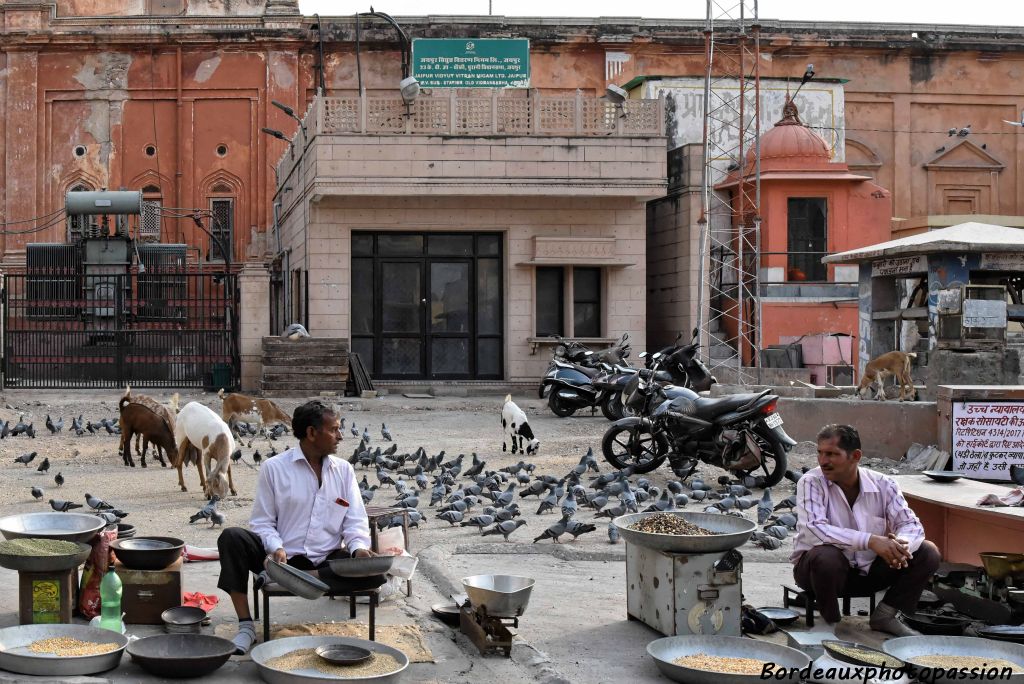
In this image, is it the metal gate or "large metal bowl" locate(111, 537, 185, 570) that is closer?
"large metal bowl" locate(111, 537, 185, 570)

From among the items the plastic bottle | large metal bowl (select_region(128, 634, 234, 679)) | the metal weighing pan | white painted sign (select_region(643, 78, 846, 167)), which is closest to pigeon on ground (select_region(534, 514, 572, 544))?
the metal weighing pan

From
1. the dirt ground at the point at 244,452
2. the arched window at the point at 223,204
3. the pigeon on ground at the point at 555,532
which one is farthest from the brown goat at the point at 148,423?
the arched window at the point at 223,204

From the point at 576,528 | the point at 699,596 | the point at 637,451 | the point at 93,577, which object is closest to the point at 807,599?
the point at 699,596

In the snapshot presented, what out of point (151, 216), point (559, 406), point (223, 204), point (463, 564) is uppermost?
point (223, 204)

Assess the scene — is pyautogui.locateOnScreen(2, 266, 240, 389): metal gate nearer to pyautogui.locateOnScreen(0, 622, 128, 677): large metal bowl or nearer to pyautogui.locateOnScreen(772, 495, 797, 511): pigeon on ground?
pyautogui.locateOnScreen(772, 495, 797, 511): pigeon on ground

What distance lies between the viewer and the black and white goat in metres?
13.7

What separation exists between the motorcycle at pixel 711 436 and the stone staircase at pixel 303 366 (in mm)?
9442

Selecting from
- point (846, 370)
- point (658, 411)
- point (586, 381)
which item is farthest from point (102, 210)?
point (658, 411)

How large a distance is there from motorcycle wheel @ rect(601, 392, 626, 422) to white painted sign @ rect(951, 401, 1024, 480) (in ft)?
18.6

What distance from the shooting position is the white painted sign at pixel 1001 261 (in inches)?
651

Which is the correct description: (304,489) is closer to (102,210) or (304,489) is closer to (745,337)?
(745,337)

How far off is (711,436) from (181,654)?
6888 mm

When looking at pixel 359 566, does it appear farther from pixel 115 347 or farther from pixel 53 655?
pixel 115 347

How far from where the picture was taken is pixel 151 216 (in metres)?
31.8
